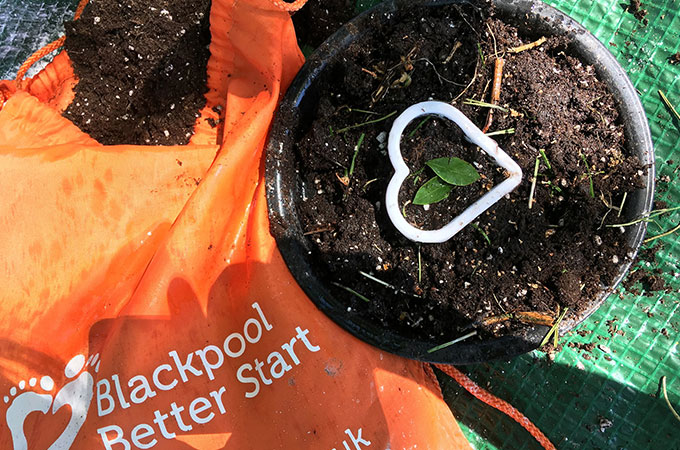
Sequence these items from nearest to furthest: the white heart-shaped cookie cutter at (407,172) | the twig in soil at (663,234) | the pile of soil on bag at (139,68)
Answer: the white heart-shaped cookie cutter at (407,172), the twig in soil at (663,234), the pile of soil on bag at (139,68)

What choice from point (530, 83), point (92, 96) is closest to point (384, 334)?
point (530, 83)

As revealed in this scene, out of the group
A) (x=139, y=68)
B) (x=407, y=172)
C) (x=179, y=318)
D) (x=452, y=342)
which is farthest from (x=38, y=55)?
→ (x=452, y=342)

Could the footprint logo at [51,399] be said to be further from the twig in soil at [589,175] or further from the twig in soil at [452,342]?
the twig in soil at [589,175]

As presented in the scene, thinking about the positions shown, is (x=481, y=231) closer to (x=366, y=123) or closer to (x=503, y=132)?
(x=503, y=132)

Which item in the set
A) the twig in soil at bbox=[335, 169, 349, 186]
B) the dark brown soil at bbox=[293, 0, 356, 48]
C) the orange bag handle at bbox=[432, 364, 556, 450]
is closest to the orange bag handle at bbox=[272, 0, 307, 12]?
the dark brown soil at bbox=[293, 0, 356, 48]

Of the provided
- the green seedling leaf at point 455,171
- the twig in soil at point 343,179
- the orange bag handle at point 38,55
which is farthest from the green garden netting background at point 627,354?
the orange bag handle at point 38,55

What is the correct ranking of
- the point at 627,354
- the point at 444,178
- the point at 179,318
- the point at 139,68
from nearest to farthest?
1. the point at 444,178
2. the point at 179,318
3. the point at 627,354
4. the point at 139,68

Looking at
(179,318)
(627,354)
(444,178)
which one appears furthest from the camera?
(627,354)
